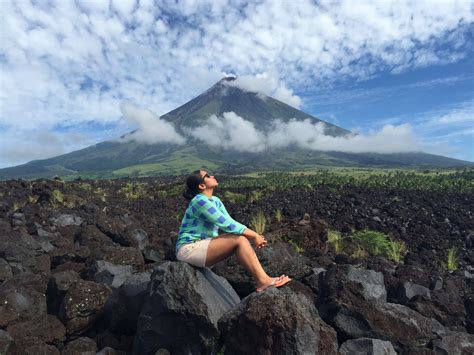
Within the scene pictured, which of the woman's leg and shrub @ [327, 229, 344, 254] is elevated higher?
the woman's leg

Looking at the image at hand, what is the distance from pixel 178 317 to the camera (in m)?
4.68

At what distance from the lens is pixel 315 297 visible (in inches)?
234

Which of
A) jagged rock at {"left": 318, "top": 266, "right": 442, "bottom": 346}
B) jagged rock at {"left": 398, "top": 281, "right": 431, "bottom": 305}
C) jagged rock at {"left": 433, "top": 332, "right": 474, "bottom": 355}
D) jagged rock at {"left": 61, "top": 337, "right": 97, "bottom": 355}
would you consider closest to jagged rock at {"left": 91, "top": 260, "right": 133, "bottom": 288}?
jagged rock at {"left": 61, "top": 337, "right": 97, "bottom": 355}

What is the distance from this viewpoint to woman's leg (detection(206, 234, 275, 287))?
496 cm

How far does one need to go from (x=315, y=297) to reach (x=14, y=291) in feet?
13.5

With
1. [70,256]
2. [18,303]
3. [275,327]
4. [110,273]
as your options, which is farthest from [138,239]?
[275,327]

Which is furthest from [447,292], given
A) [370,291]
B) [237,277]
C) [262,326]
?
[262,326]

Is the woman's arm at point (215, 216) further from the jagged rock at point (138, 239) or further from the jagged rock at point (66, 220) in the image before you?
the jagged rock at point (66, 220)

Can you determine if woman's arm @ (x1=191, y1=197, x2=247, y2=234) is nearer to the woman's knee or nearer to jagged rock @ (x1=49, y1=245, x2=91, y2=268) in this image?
the woman's knee

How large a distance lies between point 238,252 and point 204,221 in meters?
0.62

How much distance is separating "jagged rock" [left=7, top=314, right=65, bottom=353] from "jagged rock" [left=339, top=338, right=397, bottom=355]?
10.9ft

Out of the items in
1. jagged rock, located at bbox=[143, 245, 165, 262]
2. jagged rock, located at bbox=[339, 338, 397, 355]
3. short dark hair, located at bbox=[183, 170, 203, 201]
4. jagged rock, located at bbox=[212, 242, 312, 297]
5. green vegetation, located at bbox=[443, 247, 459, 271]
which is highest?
short dark hair, located at bbox=[183, 170, 203, 201]

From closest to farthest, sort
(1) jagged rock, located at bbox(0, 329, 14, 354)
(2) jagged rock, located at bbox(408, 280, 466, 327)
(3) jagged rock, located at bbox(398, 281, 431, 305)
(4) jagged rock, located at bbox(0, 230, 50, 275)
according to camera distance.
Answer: (1) jagged rock, located at bbox(0, 329, 14, 354) → (2) jagged rock, located at bbox(408, 280, 466, 327) → (3) jagged rock, located at bbox(398, 281, 431, 305) → (4) jagged rock, located at bbox(0, 230, 50, 275)

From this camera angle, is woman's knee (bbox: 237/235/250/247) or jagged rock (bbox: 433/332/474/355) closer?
jagged rock (bbox: 433/332/474/355)
